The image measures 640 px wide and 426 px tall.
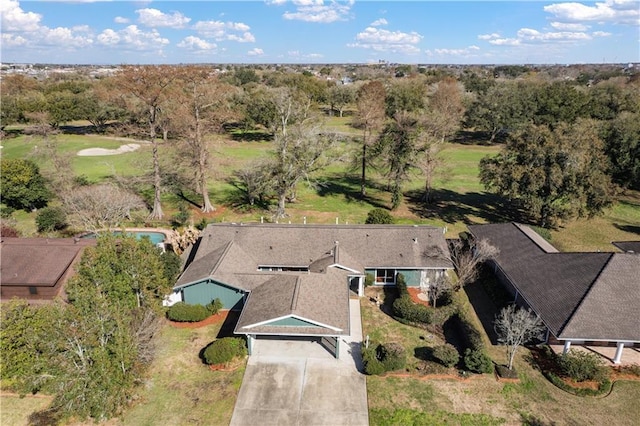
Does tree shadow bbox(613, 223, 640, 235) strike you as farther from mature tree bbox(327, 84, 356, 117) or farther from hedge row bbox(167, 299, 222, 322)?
mature tree bbox(327, 84, 356, 117)

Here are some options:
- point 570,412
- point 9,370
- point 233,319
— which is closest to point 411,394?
point 570,412

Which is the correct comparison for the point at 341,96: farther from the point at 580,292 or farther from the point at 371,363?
the point at 371,363

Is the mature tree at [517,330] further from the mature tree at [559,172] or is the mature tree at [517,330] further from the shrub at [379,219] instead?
the mature tree at [559,172]

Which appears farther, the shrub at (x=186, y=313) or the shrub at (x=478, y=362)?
the shrub at (x=186, y=313)

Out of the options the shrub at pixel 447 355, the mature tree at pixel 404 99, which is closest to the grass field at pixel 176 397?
the shrub at pixel 447 355

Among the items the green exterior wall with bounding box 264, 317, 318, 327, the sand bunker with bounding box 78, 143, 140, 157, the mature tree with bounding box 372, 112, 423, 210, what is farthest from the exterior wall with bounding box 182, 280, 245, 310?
the sand bunker with bounding box 78, 143, 140, 157

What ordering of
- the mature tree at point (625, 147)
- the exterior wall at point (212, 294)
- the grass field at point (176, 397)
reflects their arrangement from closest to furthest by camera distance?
the grass field at point (176, 397) → the exterior wall at point (212, 294) → the mature tree at point (625, 147)

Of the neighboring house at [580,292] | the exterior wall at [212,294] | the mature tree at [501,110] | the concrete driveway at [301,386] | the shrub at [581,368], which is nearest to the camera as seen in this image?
the concrete driveway at [301,386]

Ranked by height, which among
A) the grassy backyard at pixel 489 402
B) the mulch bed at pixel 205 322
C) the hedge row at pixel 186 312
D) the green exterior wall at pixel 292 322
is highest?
the green exterior wall at pixel 292 322
